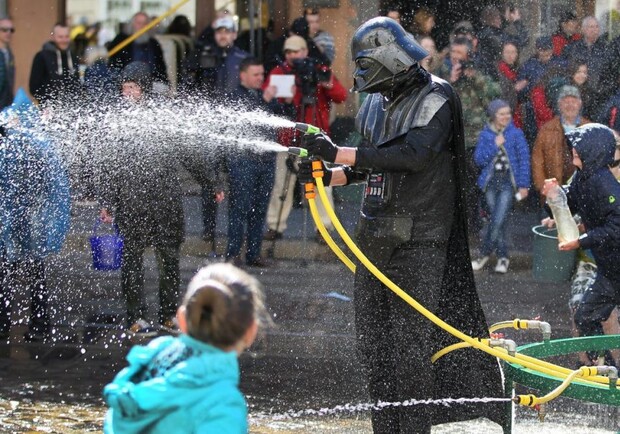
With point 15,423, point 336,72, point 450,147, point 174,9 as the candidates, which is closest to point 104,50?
point 174,9

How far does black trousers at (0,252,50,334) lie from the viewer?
27.6ft

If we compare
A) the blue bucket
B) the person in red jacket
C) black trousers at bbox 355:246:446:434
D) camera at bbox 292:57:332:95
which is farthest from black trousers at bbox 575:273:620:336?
camera at bbox 292:57:332:95

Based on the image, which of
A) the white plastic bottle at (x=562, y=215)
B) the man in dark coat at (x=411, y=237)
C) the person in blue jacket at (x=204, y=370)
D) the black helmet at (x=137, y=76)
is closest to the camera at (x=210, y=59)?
the black helmet at (x=137, y=76)

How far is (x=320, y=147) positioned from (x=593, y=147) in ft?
6.83

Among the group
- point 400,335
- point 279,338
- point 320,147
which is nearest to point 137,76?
point 279,338

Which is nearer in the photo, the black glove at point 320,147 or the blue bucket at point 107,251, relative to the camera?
the black glove at point 320,147

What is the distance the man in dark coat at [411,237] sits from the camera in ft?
17.4

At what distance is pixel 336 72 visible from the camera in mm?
12289

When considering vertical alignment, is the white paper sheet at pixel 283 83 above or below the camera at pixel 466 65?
below

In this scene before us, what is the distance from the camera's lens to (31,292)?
8516mm

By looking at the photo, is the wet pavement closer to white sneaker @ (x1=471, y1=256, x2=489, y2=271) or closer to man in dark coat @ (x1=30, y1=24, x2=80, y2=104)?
white sneaker @ (x1=471, y1=256, x2=489, y2=271)

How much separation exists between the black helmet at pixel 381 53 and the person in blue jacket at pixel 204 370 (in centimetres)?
205

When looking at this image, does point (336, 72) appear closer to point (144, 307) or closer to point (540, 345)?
point (144, 307)

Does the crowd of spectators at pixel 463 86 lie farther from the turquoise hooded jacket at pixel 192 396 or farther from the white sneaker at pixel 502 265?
the turquoise hooded jacket at pixel 192 396
